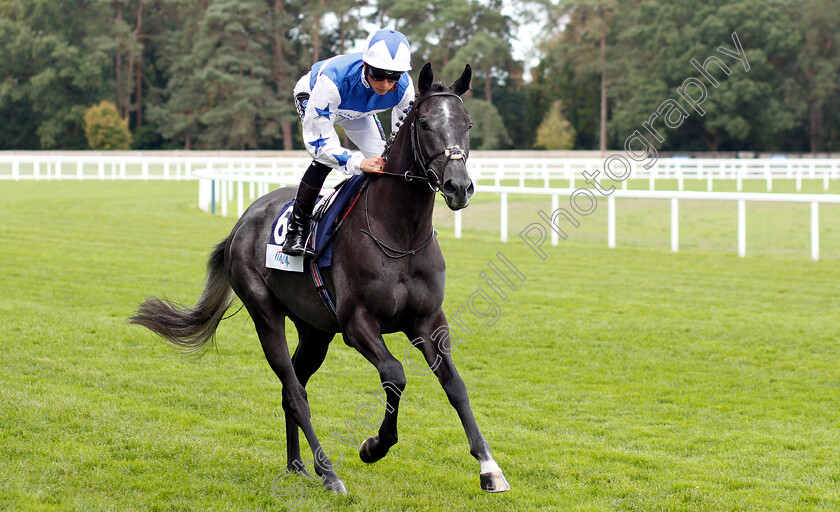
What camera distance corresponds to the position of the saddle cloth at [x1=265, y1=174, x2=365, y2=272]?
170 inches

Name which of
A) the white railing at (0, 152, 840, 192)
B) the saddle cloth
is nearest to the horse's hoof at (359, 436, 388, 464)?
the saddle cloth

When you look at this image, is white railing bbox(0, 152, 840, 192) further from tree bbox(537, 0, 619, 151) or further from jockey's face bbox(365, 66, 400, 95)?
jockey's face bbox(365, 66, 400, 95)

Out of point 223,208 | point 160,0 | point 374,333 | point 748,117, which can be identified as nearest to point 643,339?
point 374,333

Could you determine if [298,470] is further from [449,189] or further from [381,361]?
[449,189]

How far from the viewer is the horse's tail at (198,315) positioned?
5383mm

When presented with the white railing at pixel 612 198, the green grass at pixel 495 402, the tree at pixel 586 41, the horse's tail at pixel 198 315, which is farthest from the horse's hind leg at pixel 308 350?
the tree at pixel 586 41

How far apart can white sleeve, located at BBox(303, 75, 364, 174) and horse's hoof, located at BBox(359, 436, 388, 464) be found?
4.11 feet

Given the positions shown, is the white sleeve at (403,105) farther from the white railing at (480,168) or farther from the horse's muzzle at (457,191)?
the white railing at (480,168)

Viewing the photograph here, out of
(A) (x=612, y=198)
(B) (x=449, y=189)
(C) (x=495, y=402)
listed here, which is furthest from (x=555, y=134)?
(B) (x=449, y=189)

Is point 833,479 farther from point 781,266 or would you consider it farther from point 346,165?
point 781,266

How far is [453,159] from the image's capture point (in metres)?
3.65

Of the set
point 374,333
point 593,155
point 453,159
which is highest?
point 593,155

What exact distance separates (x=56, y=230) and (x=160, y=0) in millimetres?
49312

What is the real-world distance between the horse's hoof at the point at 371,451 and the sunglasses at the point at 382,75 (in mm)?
1646
